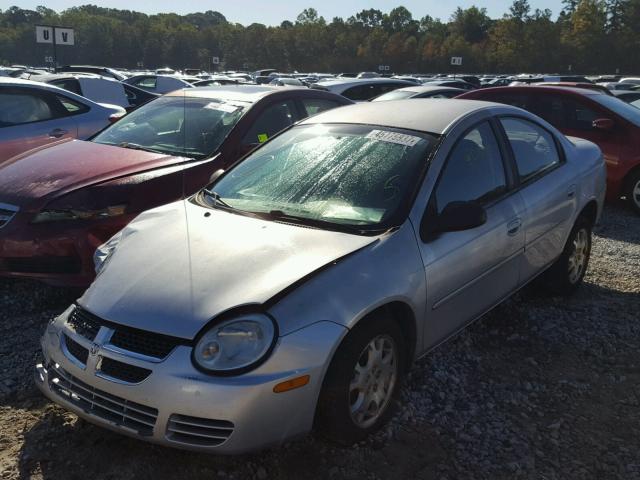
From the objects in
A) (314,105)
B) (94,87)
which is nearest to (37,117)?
(314,105)

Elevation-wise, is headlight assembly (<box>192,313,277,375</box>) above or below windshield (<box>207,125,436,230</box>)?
below

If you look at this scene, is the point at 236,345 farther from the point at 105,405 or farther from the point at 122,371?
the point at 105,405

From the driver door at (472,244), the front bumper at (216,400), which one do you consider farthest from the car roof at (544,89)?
the front bumper at (216,400)

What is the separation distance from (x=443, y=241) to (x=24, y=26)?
364 feet

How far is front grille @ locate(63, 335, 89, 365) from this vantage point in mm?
2719

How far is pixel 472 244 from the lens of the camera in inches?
138

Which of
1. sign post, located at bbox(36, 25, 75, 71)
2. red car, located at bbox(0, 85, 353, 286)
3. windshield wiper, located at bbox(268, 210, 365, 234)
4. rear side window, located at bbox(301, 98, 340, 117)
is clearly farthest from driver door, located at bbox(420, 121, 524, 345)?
sign post, located at bbox(36, 25, 75, 71)

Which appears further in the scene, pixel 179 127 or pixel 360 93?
pixel 360 93

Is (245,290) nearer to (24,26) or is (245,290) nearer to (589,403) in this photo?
(589,403)

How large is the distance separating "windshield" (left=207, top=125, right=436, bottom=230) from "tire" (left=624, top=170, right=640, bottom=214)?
17.8ft

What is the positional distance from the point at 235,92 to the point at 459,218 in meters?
3.37

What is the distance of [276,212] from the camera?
3424 mm

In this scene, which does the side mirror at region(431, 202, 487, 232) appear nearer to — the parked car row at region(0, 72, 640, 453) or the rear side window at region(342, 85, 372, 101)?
the parked car row at region(0, 72, 640, 453)

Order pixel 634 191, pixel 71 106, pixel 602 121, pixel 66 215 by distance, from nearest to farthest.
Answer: pixel 66 215 → pixel 71 106 → pixel 634 191 → pixel 602 121
